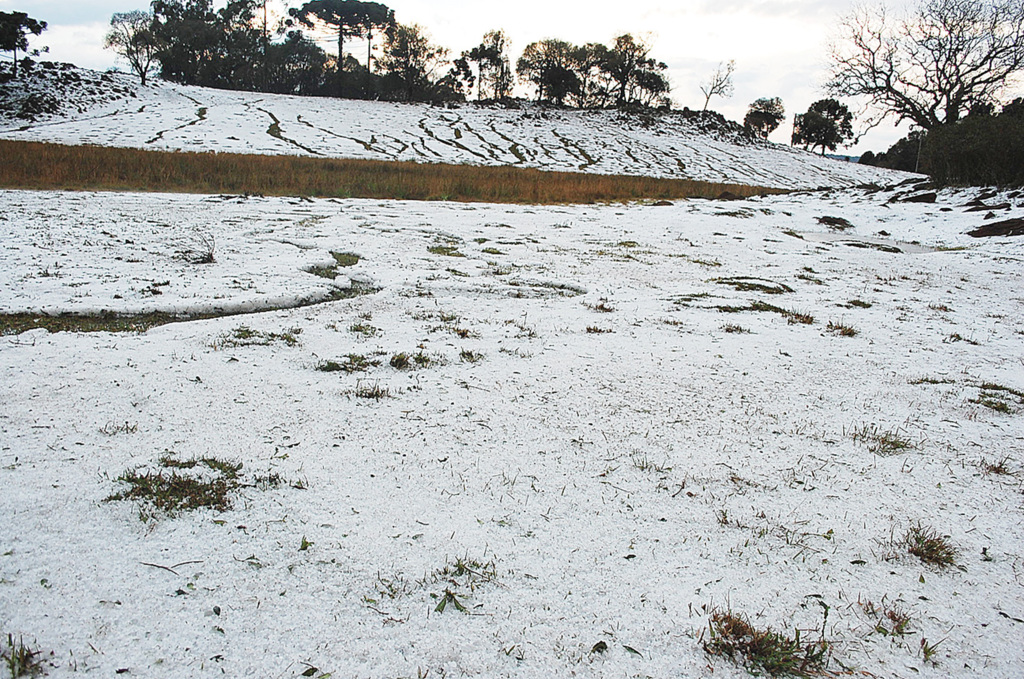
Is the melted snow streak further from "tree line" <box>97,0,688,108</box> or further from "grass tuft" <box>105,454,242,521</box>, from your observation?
"grass tuft" <box>105,454,242,521</box>

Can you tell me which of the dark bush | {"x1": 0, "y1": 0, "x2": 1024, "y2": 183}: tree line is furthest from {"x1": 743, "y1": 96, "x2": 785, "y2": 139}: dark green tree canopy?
the dark bush

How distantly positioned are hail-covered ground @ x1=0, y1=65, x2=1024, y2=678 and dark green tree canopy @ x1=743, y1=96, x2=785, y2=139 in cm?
6386

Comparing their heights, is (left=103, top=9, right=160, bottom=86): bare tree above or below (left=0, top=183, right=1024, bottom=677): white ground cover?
above

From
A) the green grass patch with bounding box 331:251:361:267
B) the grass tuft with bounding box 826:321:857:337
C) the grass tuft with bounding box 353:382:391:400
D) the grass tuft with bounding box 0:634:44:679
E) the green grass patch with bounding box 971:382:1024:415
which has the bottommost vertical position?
the grass tuft with bounding box 0:634:44:679

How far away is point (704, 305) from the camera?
206 inches

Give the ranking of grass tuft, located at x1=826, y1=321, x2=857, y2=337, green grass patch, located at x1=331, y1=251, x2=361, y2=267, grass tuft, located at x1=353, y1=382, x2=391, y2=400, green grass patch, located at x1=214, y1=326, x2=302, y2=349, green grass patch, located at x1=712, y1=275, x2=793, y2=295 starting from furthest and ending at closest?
green grass patch, located at x1=331, y1=251, x2=361, y2=267 < green grass patch, located at x1=712, y1=275, x2=793, y2=295 < grass tuft, located at x1=826, y1=321, x2=857, y2=337 < green grass patch, located at x1=214, y1=326, x2=302, y2=349 < grass tuft, located at x1=353, y1=382, x2=391, y2=400

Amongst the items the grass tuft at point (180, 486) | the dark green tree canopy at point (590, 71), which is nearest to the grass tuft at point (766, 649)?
the grass tuft at point (180, 486)

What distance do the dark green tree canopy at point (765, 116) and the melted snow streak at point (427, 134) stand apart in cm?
1541

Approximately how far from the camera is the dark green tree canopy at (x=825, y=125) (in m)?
55.0

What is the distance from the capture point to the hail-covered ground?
1582 millimetres

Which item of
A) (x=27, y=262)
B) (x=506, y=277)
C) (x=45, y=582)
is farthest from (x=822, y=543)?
(x=27, y=262)

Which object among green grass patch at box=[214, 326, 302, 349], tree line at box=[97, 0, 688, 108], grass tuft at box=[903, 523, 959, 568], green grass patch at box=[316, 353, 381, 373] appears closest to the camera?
grass tuft at box=[903, 523, 959, 568]

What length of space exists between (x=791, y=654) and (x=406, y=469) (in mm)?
1550

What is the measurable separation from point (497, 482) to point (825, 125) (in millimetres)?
65521
